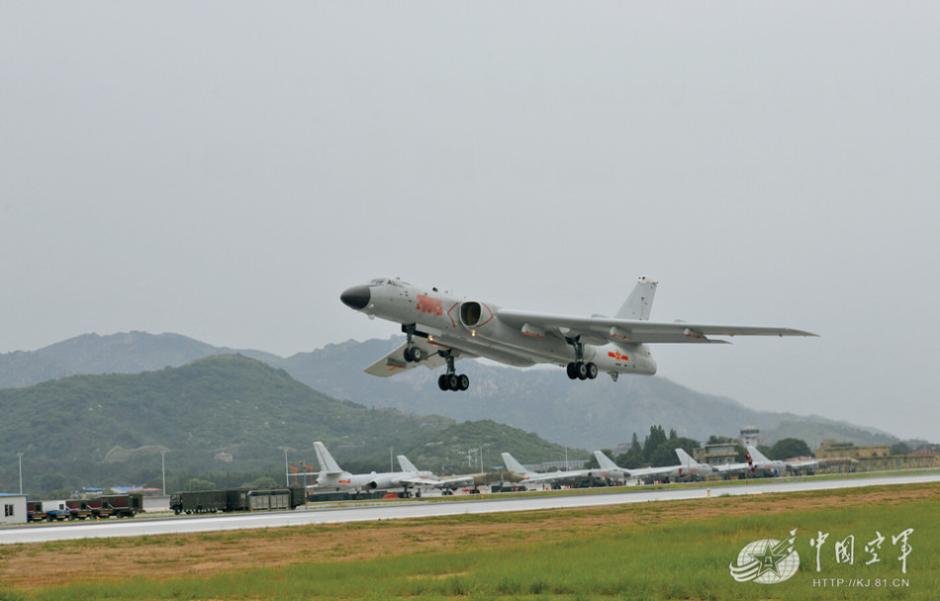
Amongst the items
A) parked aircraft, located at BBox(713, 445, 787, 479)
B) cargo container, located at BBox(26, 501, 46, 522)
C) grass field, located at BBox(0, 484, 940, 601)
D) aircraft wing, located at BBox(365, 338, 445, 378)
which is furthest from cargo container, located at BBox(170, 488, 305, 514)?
parked aircraft, located at BBox(713, 445, 787, 479)

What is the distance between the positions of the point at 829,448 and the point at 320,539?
122293 mm

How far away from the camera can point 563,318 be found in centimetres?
4059

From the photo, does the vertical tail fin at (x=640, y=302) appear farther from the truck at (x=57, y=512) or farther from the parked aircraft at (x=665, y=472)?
the parked aircraft at (x=665, y=472)

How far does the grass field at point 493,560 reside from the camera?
58.1ft

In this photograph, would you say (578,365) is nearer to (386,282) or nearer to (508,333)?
(508,333)

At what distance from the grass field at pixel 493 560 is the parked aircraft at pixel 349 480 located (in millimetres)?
58173

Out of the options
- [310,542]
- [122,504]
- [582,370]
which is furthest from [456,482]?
[310,542]

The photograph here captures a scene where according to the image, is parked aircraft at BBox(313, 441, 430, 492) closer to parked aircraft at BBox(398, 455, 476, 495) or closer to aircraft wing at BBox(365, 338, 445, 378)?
parked aircraft at BBox(398, 455, 476, 495)

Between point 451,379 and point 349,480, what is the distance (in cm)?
5326

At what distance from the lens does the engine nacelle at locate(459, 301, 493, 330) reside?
3853 cm

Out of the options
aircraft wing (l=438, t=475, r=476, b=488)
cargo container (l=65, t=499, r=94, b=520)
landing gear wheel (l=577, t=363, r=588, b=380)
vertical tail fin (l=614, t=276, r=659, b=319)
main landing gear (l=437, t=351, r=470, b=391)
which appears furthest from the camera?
aircraft wing (l=438, t=475, r=476, b=488)

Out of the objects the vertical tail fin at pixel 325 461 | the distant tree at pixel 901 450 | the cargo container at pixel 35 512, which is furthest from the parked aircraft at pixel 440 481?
the distant tree at pixel 901 450

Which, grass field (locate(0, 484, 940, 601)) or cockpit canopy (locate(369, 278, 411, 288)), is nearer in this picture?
grass field (locate(0, 484, 940, 601))

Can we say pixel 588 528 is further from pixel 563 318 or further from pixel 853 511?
pixel 563 318
